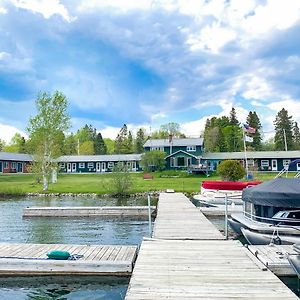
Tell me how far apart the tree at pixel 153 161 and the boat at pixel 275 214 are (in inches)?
1786

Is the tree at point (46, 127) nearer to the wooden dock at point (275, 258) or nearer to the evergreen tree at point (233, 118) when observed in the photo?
the wooden dock at point (275, 258)

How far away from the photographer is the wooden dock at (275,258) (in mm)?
10078

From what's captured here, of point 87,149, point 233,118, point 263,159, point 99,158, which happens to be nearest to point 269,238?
point 263,159

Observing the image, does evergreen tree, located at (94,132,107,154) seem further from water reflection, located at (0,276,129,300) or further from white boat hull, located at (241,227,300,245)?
water reflection, located at (0,276,129,300)

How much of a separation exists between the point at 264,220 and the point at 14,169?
6487 cm

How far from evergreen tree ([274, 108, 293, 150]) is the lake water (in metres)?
68.2

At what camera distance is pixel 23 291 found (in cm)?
997

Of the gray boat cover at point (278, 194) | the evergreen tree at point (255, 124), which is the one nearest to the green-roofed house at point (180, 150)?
the evergreen tree at point (255, 124)

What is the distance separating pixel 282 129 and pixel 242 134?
11.8 metres

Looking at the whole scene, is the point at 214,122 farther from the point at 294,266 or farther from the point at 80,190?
the point at 294,266

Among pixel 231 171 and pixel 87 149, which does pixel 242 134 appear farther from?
pixel 231 171

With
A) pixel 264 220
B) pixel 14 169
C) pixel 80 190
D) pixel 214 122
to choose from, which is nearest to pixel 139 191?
pixel 80 190

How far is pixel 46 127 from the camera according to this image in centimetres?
4456

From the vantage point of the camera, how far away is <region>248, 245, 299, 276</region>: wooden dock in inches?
397
